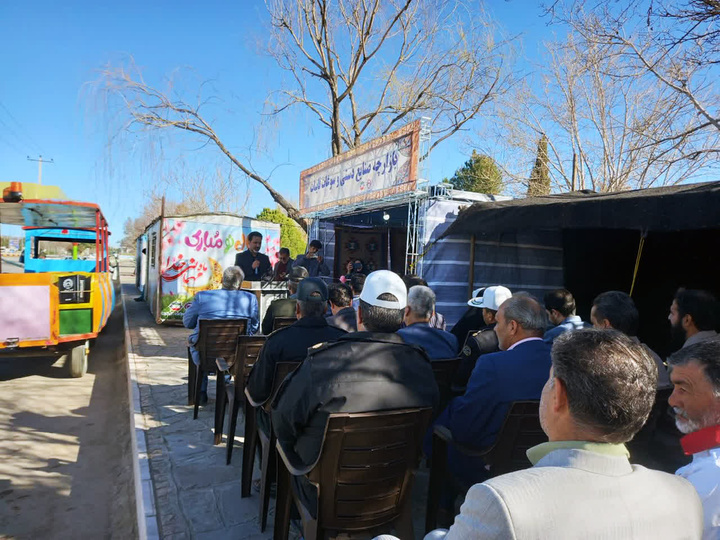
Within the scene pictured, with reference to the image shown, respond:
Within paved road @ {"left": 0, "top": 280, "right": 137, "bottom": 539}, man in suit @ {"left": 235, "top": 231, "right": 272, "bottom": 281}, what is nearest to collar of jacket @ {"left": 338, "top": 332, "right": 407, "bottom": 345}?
paved road @ {"left": 0, "top": 280, "right": 137, "bottom": 539}

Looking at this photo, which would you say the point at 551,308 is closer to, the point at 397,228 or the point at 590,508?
the point at 590,508

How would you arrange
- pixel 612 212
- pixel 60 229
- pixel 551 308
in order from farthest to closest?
1. pixel 60 229
2. pixel 612 212
3. pixel 551 308

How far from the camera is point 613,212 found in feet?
14.9

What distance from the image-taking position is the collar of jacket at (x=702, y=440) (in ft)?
4.72

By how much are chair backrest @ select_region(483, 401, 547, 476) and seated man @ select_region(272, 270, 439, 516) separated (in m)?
0.37

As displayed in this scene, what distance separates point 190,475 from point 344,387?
2.11m

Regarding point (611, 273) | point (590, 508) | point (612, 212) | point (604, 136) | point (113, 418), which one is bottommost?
point (113, 418)

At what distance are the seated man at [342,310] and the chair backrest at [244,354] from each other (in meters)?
0.63

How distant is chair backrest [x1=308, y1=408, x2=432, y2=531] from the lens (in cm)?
184

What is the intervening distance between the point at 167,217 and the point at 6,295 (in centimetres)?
483

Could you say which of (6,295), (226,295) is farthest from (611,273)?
(6,295)

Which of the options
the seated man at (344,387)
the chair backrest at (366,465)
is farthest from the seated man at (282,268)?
the chair backrest at (366,465)

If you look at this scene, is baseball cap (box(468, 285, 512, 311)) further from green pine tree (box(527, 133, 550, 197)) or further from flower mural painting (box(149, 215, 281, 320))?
green pine tree (box(527, 133, 550, 197))

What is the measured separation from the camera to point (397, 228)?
1048cm
